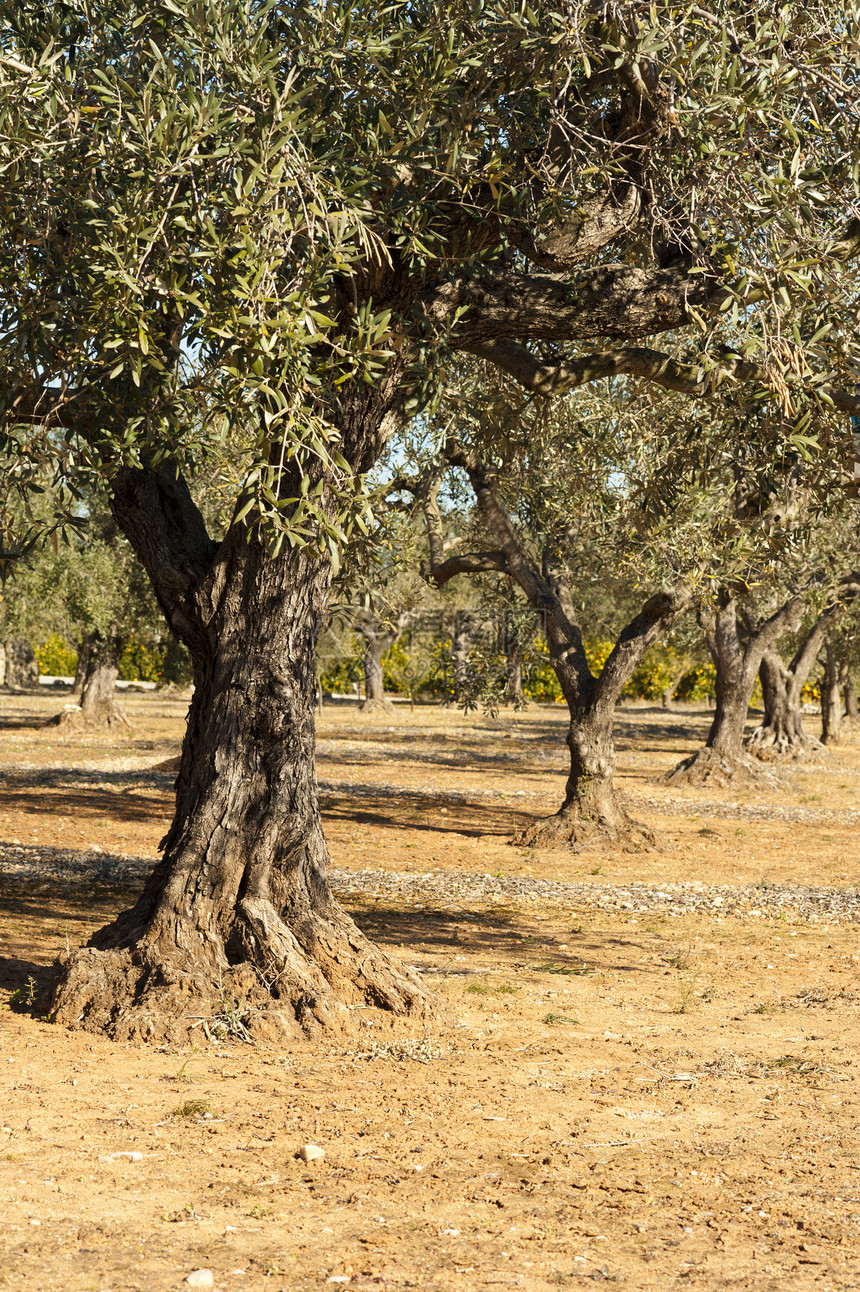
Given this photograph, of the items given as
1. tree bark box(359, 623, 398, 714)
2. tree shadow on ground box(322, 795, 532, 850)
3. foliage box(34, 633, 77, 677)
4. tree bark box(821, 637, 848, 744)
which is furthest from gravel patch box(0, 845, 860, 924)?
foliage box(34, 633, 77, 677)

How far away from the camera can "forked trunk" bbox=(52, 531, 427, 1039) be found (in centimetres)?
706

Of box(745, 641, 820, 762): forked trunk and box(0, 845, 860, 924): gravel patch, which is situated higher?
box(745, 641, 820, 762): forked trunk

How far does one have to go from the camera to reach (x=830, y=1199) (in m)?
4.82

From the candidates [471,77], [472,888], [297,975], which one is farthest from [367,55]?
[472,888]

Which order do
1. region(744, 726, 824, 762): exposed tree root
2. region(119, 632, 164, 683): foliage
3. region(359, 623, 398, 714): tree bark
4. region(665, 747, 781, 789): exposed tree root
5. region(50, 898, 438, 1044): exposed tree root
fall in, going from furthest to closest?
region(119, 632, 164, 683): foliage
region(359, 623, 398, 714): tree bark
region(744, 726, 824, 762): exposed tree root
region(665, 747, 781, 789): exposed tree root
region(50, 898, 438, 1044): exposed tree root

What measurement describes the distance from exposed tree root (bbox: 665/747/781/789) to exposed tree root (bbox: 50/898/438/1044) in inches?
765

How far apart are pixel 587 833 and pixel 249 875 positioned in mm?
10192

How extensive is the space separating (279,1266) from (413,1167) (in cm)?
115

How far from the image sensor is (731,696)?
26.1 metres

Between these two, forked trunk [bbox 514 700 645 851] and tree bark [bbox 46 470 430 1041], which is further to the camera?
forked trunk [bbox 514 700 645 851]

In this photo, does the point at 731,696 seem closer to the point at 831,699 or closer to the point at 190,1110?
the point at 831,699

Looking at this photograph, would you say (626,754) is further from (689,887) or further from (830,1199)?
(830,1199)

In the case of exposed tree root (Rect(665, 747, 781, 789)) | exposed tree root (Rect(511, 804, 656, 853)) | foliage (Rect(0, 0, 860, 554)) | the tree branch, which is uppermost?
foliage (Rect(0, 0, 860, 554))

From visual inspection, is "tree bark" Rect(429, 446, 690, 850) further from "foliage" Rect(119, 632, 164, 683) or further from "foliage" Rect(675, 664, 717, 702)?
"foliage" Rect(675, 664, 717, 702)
